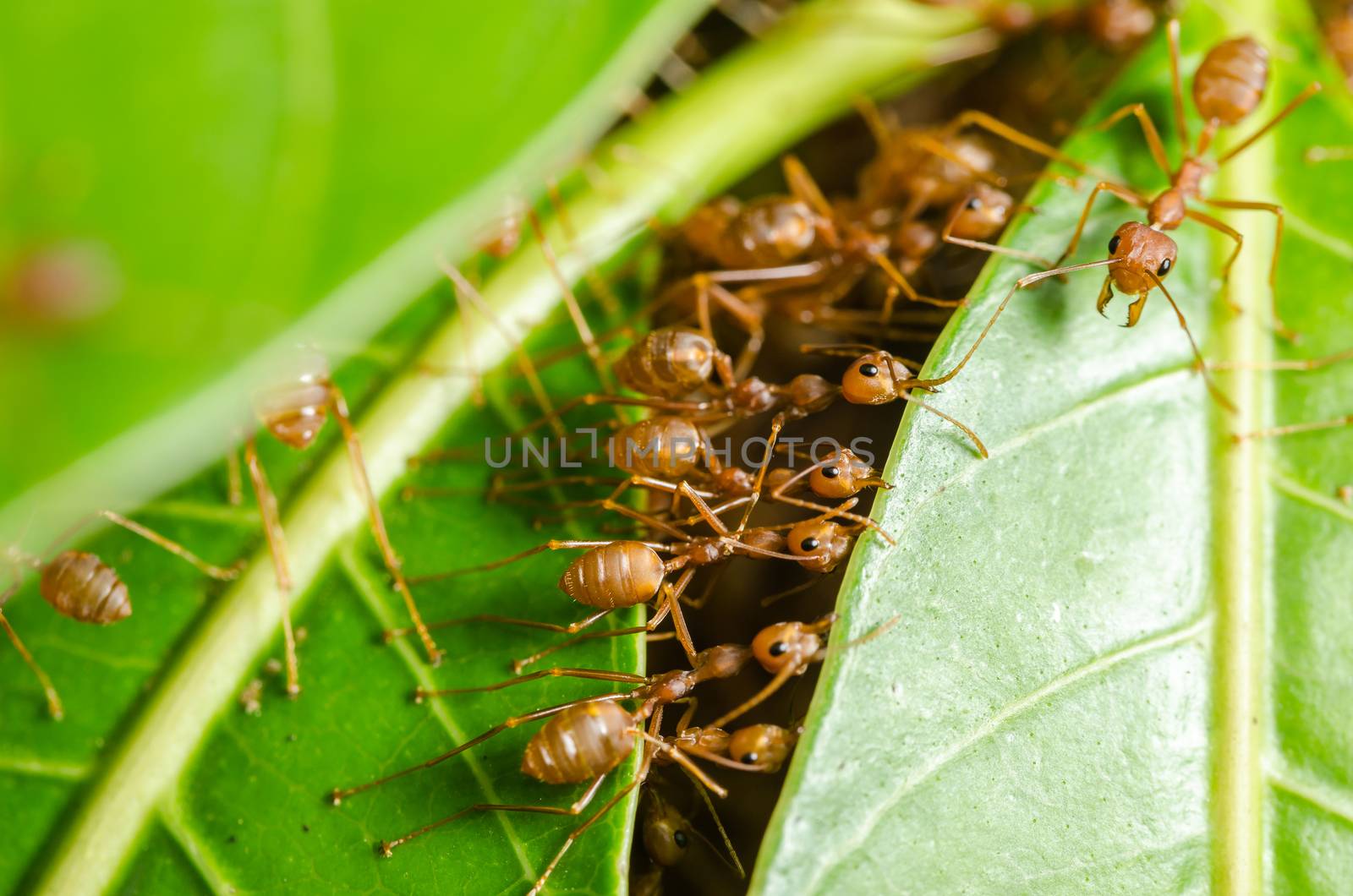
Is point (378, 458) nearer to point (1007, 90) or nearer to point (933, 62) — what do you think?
point (933, 62)

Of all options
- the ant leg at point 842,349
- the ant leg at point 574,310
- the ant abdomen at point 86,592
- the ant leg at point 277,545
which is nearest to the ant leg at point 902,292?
the ant leg at point 842,349

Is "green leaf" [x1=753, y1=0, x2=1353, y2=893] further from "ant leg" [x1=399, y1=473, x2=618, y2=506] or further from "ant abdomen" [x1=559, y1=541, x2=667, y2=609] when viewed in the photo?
"ant leg" [x1=399, y1=473, x2=618, y2=506]

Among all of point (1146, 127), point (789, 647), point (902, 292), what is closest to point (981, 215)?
point (902, 292)

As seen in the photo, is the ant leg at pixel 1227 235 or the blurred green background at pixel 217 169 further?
the ant leg at pixel 1227 235

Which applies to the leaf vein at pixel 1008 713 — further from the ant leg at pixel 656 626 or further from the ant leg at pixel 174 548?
the ant leg at pixel 174 548

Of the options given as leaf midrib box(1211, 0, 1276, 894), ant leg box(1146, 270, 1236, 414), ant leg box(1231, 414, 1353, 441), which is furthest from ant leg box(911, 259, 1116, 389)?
ant leg box(1231, 414, 1353, 441)
